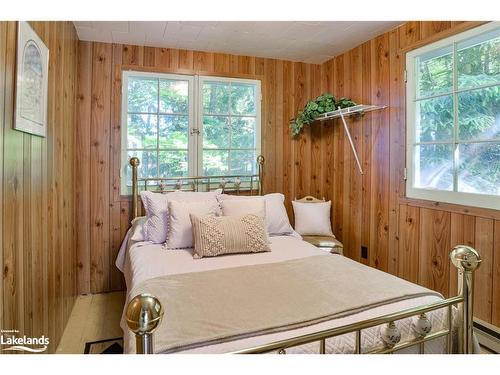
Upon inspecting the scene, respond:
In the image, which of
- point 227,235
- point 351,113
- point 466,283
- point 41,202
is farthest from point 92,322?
point 351,113

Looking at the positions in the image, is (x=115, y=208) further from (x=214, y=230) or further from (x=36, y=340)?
(x=36, y=340)

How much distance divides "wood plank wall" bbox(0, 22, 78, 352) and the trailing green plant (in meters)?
2.02

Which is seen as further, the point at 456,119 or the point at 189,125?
the point at 189,125

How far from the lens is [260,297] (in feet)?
4.80

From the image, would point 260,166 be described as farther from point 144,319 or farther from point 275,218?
point 144,319

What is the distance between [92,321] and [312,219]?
6.51 ft

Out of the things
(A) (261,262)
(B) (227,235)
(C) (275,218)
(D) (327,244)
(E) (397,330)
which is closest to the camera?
(E) (397,330)

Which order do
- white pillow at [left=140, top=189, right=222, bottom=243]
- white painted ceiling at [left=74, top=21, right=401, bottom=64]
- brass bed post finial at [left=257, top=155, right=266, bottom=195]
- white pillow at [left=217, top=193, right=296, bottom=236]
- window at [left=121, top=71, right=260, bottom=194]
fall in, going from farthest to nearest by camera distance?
brass bed post finial at [left=257, top=155, right=266, bottom=195] → window at [left=121, top=71, right=260, bottom=194] → white pillow at [left=217, top=193, right=296, bottom=236] → white painted ceiling at [left=74, top=21, right=401, bottom=64] → white pillow at [left=140, top=189, right=222, bottom=243]

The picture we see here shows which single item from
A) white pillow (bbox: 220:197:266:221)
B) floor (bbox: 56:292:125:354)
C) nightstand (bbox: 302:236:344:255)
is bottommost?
floor (bbox: 56:292:125:354)

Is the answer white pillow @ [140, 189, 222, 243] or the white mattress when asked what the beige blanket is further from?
white pillow @ [140, 189, 222, 243]

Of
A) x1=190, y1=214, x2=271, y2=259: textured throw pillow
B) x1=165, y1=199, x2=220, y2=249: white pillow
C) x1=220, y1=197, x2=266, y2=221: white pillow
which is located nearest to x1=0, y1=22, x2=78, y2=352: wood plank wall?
x1=165, y1=199, x2=220, y2=249: white pillow

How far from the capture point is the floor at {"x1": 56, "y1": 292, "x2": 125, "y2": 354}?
7.01ft

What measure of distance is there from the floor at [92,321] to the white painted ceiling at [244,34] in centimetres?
220

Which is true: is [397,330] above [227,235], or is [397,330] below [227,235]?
below
